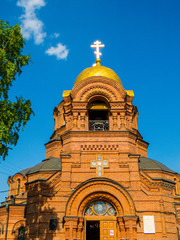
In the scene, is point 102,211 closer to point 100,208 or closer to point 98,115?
point 100,208

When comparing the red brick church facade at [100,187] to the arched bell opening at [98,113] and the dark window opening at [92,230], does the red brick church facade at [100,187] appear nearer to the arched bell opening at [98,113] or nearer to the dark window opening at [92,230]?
the arched bell opening at [98,113]

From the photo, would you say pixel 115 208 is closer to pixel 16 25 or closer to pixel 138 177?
pixel 138 177

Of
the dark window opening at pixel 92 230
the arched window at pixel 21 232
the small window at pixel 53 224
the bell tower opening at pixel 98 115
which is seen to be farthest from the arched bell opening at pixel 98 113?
the arched window at pixel 21 232

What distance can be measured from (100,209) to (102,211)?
5.7 inches

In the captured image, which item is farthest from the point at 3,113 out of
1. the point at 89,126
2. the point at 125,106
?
the point at 125,106

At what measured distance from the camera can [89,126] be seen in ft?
55.9

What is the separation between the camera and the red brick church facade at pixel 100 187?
13.9m

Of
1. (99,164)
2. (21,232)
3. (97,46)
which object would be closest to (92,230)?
(21,232)

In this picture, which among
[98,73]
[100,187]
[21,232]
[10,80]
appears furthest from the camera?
[98,73]

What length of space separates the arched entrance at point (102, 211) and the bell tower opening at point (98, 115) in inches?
143

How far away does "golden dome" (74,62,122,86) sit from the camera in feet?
62.8

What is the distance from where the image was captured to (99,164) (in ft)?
49.9

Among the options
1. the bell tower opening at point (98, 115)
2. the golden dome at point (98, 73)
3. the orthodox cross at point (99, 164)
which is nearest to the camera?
the orthodox cross at point (99, 164)

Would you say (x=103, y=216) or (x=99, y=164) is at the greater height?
(x=99, y=164)
